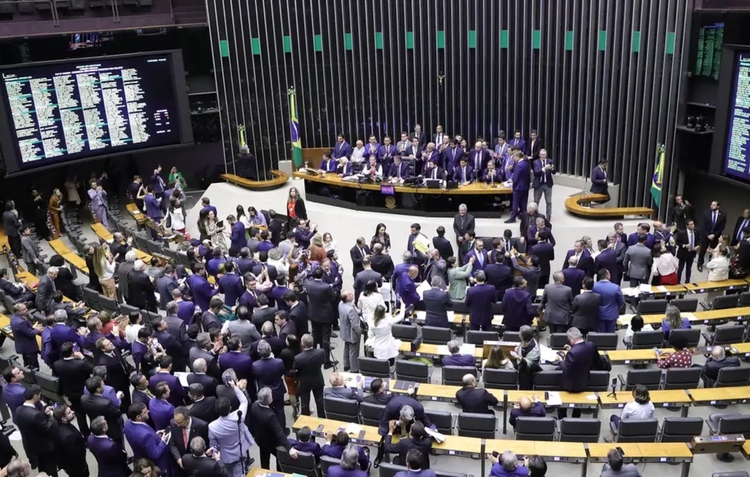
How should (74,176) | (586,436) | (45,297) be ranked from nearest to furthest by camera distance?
(586,436), (45,297), (74,176)

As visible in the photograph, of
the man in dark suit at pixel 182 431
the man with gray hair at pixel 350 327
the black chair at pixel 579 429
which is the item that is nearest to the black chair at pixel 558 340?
the black chair at pixel 579 429

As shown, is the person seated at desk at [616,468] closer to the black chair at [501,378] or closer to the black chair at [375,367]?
the black chair at [501,378]

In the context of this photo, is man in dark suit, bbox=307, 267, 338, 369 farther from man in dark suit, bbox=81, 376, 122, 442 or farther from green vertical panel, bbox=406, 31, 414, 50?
green vertical panel, bbox=406, 31, 414, 50

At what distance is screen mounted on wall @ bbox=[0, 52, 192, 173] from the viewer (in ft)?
46.9

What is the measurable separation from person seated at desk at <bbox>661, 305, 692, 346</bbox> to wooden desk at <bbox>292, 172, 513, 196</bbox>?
540 cm

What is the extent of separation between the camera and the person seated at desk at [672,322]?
884 centimetres

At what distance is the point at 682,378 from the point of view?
8406 mm

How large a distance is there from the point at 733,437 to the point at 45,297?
8843 millimetres

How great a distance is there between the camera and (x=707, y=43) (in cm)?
1388

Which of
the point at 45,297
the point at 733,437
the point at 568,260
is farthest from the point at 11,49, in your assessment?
the point at 733,437

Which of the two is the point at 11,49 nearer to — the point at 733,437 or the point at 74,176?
the point at 74,176

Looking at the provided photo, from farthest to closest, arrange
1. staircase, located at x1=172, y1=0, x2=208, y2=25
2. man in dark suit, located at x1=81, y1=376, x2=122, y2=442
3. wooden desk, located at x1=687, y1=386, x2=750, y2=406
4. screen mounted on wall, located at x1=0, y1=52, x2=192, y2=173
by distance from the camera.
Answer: staircase, located at x1=172, y1=0, x2=208, y2=25 < screen mounted on wall, located at x1=0, y1=52, x2=192, y2=173 < wooden desk, located at x1=687, y1=386, x2=750, y2=406 < man in dark suit, located at x1=81, y1=376, x2=122, y2=442

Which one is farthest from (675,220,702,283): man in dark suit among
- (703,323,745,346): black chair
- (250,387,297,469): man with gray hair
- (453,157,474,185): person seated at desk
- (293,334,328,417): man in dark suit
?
(250,387,297,469): man with gray hair

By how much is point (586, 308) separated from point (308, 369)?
151 inches
